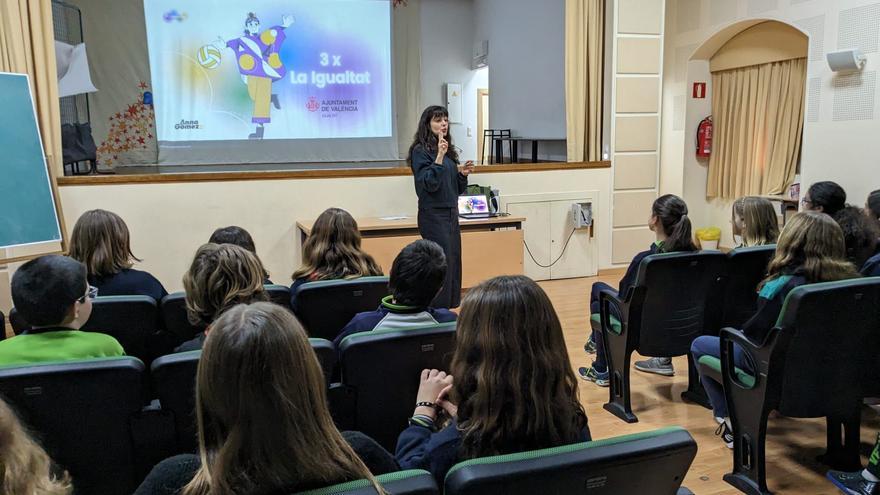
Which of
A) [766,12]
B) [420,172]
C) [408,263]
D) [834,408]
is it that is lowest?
[834,408]

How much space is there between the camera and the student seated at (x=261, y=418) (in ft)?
3.11

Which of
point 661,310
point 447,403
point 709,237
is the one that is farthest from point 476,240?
point 447,403

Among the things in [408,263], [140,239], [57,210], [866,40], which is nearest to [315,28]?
[140,239]

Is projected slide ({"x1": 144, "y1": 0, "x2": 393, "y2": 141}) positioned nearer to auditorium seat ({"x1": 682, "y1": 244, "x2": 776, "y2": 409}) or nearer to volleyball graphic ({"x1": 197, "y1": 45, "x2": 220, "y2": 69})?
volleyball graphic ({"x1": 197, "y1": 45, "x2": 220, "y2": 69})

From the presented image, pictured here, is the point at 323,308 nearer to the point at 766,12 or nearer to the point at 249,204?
the point at 249,204

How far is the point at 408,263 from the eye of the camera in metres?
2.00

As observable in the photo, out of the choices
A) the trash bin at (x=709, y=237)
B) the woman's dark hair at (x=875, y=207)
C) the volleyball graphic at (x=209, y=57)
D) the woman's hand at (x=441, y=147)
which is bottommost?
the trash bin at (x=709, y=237)

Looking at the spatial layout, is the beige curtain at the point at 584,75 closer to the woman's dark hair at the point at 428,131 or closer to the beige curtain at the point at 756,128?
Result: the beige curtain at the point at 756,128

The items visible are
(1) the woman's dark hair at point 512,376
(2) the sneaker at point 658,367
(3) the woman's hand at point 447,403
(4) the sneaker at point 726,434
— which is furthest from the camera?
(2) the sneaker at point 658,367

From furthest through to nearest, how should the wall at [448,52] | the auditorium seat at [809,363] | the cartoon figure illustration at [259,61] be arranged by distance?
1. the wall at [448,52]
2. the cartoon figure illustration at [259,61]
3. the auditorium seat at [809,363]

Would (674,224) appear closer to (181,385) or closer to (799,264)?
(799,264)

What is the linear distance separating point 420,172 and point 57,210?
8.30 feet

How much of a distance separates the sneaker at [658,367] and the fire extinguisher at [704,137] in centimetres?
423

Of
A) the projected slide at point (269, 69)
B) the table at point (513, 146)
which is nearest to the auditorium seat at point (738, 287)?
the projected slide at point (269, 69)
